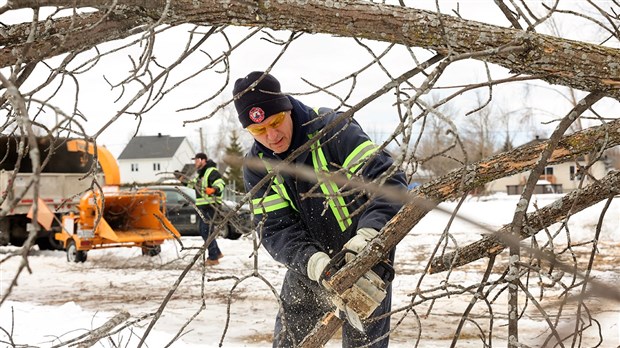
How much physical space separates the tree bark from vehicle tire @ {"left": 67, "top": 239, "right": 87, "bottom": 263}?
30.7 feet

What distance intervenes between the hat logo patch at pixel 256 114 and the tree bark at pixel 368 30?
1128 mm

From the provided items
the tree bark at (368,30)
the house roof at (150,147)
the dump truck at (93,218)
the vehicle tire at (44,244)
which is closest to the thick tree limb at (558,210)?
the tree bark at (368,30)

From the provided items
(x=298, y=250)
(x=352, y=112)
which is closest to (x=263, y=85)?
(x=298, y=250)

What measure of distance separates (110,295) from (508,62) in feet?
22.5

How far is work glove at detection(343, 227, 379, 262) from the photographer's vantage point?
2781 mm

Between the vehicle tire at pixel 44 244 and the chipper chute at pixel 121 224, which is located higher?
the chipper chute at pixel 121 224

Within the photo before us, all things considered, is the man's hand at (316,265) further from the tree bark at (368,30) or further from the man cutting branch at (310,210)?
the tree bark at (368,30)

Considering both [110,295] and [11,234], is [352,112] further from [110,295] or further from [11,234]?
[11,234]

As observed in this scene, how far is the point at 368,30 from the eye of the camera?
6.72 ft

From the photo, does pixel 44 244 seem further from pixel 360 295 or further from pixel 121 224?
pixel 360 295

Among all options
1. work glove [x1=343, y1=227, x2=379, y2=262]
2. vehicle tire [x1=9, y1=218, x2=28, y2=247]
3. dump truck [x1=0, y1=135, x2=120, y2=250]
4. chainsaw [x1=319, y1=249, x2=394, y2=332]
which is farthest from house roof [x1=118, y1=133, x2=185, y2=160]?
chainsaw [x1=319, y1=249, x2=394, y2=332]

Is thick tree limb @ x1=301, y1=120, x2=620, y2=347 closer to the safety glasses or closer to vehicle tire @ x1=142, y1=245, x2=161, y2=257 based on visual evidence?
the safety glasses

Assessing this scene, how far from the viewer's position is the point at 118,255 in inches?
457

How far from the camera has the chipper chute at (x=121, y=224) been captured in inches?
398
